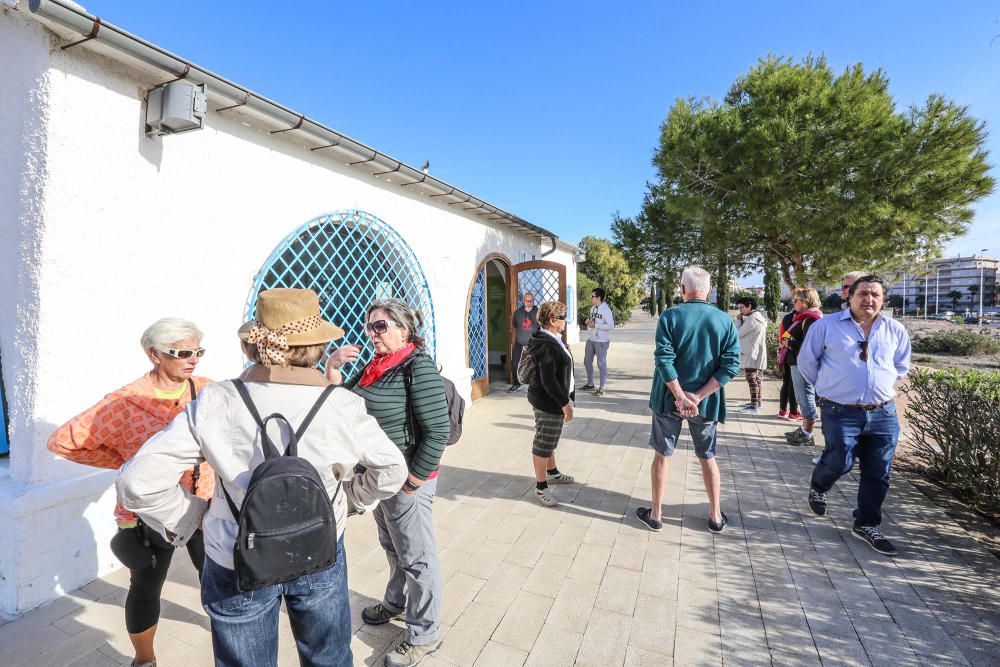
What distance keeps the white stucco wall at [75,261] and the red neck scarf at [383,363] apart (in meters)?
1.84

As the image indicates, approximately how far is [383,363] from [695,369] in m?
2.00

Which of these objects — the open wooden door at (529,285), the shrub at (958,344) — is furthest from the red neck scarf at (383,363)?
the shrub at (958,344)

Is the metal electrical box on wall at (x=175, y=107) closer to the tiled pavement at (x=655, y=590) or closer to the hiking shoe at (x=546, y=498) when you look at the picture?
the tiled pavement at (x=655, y=590)

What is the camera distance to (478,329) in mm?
7586

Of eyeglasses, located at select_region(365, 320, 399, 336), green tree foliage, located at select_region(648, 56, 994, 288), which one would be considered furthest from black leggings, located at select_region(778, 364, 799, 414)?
eyeglasses, located at select_region(365, 320, 399, 336)

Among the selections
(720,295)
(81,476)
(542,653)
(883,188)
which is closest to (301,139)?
(81,476)

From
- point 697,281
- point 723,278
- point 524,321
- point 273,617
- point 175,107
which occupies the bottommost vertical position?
point 273,617

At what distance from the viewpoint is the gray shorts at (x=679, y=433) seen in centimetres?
304

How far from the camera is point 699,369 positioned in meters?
3.01

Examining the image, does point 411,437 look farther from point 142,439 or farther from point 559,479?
point 559,479

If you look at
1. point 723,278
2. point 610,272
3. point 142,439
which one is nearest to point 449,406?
point 142,439

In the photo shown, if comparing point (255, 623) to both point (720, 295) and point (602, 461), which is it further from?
point (720, 295)

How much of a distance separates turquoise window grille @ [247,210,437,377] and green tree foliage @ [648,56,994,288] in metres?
5.03

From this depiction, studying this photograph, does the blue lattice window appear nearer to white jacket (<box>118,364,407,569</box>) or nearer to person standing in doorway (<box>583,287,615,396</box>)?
person standing in doorway (<box>583,287,615,396</box>)
